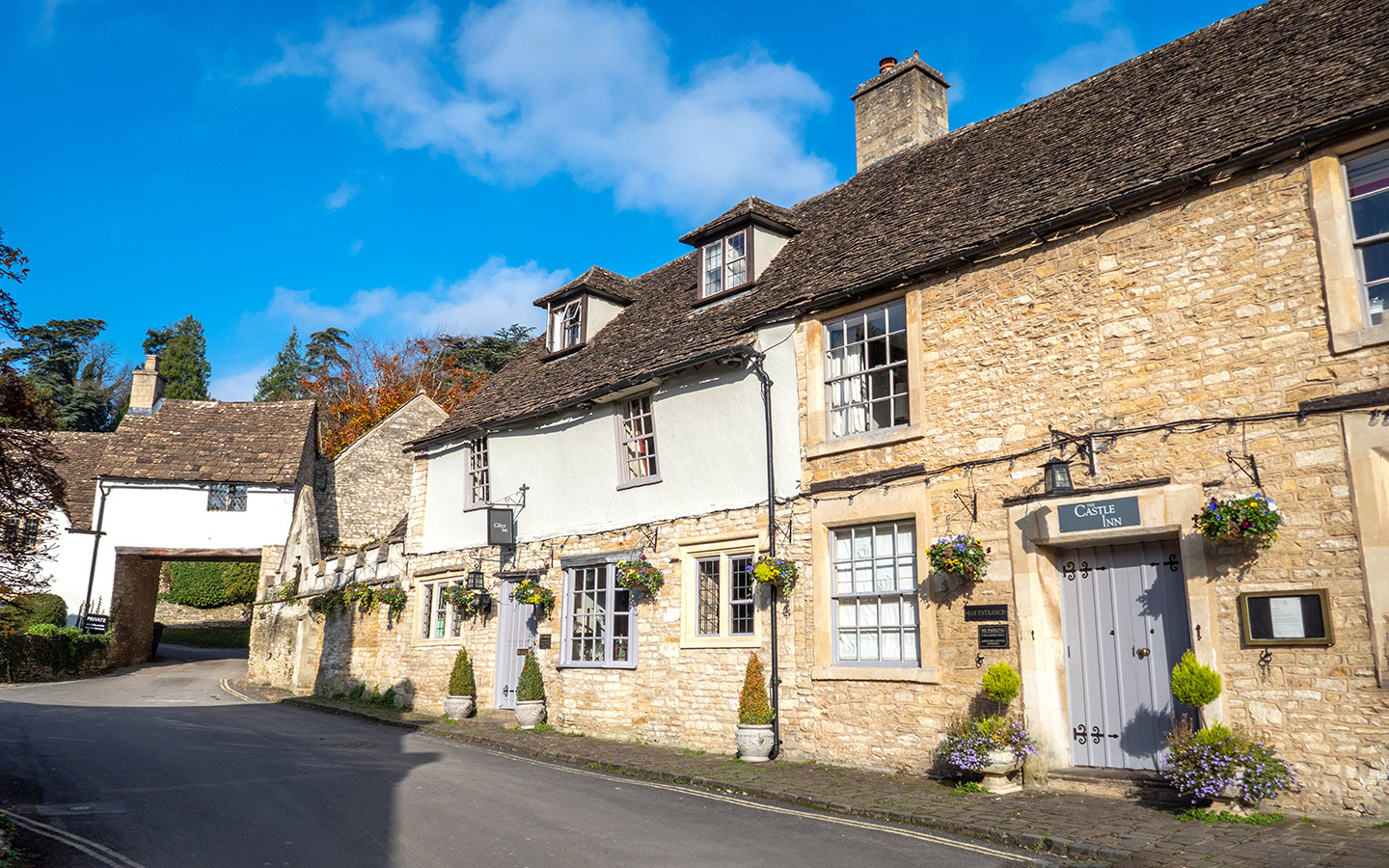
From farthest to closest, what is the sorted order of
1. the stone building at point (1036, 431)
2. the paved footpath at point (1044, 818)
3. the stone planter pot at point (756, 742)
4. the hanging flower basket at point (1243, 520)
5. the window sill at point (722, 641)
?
1. the window sill at point (722, 641)
2. the stone planter pot at point (756, 742)
3. the stone building at point (1036, 431)
4. the hanging flower basket at point (1243, 520)
5. the paved footpath at point (1044, 818)

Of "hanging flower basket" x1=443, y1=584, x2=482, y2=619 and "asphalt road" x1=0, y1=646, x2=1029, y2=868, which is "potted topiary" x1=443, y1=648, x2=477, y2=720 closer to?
"hanging flower basket" x1=443, y1=584, x2=482, y2=619

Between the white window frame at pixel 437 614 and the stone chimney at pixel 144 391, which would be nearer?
the white window frame at pixel 437 614

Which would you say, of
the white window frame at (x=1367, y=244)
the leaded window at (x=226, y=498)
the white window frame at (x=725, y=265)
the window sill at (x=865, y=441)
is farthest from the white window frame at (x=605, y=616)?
the leaded window at (x=226, y=498)

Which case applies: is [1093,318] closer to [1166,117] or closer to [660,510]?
[1166,117]

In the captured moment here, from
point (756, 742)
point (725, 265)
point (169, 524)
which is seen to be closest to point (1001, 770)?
point (756, 742)

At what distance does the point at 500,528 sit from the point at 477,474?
2164 mm

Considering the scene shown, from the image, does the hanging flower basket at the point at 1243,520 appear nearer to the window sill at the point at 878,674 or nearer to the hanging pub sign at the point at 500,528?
the window sill at the point at 878,674

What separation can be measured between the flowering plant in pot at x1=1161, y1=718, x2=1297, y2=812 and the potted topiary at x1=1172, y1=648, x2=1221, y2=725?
0.27 m

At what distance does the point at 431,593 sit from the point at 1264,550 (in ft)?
54.2

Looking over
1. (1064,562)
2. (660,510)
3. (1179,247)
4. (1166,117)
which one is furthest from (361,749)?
(1166,117)

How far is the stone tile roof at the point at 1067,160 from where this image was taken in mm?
9758

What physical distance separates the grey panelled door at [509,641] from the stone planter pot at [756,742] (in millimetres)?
6710

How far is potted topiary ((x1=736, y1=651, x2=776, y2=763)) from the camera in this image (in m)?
12.5

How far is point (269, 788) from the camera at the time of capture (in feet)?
33.9
